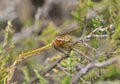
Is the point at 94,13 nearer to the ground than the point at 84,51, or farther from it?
farther from it

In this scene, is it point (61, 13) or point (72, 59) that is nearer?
point (72, 59)

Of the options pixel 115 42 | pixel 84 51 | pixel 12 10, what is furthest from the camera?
pixel 12 10

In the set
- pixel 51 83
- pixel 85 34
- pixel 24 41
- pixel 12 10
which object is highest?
pixel 12 10

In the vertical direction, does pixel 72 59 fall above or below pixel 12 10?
below

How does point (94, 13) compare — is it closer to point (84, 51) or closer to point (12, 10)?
point (84, 51)

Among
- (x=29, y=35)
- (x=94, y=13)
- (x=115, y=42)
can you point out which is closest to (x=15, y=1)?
(x=29, y=35)

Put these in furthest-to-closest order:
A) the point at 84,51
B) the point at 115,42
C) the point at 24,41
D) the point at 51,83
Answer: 1. the point at 24,41
2. the point at 51,83
3. the point at 84,51
4. the point at 115,42

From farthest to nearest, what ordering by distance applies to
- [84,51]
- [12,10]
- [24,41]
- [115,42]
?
[12,10], [24,41], [84,51], [115,42]

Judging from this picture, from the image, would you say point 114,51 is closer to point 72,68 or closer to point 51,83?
point 72,68

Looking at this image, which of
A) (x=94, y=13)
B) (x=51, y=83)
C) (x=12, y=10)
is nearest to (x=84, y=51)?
(x=94, y=13)
